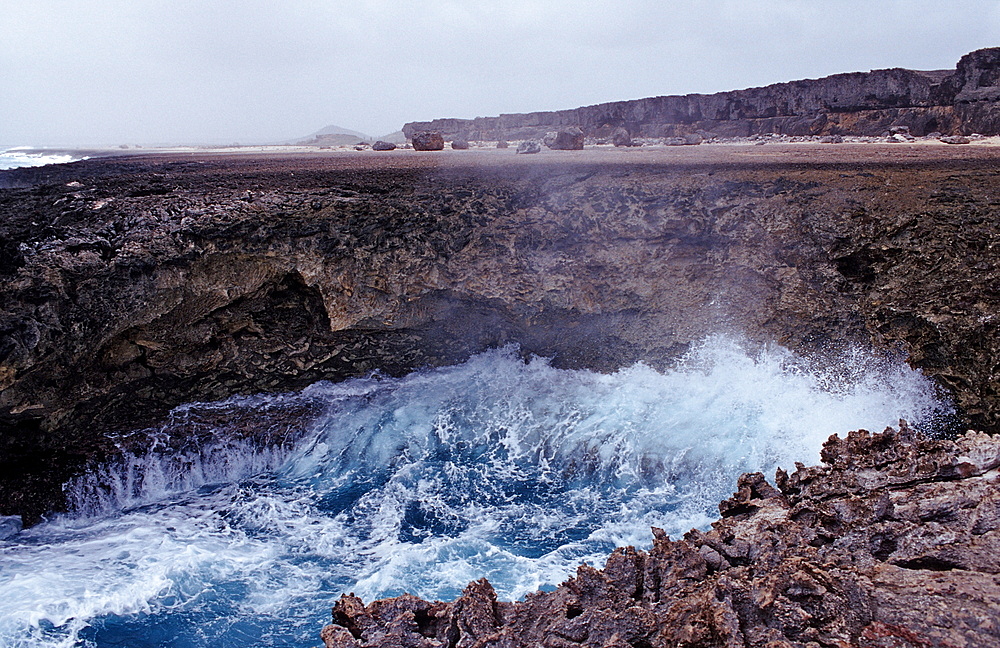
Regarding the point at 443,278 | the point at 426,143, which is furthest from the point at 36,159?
the point at 443,278

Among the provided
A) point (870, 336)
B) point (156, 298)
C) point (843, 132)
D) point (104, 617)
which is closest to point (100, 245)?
point (156, 298)

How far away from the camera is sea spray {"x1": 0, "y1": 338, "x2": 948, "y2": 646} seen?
625 centimetres

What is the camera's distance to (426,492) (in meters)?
8.05

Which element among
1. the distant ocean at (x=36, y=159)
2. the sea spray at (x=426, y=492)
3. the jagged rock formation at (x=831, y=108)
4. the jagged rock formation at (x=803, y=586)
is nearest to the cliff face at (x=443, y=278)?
the sea spray at (x=426, y=492)

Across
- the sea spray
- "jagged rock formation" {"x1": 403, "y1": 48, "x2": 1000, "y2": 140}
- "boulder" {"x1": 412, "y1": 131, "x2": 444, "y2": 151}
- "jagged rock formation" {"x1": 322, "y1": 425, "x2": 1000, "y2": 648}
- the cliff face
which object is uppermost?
"jagged rock formation" {"x1": 403, "y1": 48, "x2": 1000, "y2": 140}

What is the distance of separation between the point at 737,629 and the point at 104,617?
20.9 feet

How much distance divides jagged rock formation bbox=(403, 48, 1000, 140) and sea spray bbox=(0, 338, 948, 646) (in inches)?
539

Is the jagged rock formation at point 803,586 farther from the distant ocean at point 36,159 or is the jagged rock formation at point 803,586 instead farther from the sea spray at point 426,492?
the distant ocean at point 36,159

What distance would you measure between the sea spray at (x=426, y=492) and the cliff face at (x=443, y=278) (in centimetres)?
52

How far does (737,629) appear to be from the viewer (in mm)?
3123

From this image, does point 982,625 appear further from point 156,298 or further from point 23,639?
point 156,298

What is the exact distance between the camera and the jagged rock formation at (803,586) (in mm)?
2984

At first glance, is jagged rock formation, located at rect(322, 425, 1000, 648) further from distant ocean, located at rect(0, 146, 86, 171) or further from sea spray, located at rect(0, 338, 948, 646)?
distant ocean, located at rect(0, 146, 86, 171)

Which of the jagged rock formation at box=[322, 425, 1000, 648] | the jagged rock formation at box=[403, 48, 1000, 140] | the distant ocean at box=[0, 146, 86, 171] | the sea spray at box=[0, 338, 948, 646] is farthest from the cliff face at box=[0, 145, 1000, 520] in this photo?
the distant ocean at box=[0, 146, 86, 171]
